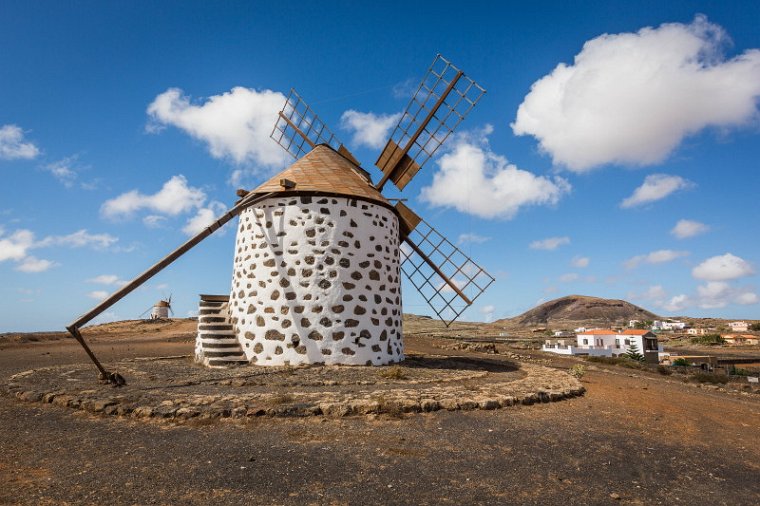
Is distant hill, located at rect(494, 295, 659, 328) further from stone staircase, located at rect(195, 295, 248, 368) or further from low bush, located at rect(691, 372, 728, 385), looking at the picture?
stone staircase, located at rect(195, 295, 248, 368)

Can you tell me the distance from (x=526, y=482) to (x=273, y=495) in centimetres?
227

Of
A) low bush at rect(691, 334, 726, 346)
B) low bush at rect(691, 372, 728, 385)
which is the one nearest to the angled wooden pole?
low bush at rect(691, 372, 728, 385)

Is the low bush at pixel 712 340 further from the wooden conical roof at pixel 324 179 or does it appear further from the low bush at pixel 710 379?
the wooden conical roof at pixel 324 179

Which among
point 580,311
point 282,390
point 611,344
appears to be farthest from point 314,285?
point 580,311

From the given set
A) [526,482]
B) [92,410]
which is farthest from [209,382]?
[526,482]

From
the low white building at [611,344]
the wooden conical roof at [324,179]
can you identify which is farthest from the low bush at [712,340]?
the wooden conical roof at [324,179]

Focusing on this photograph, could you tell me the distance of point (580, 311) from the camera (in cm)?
13250

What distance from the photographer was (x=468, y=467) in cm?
426

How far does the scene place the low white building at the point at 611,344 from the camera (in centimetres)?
4284

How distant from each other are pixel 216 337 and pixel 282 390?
15.3 feet

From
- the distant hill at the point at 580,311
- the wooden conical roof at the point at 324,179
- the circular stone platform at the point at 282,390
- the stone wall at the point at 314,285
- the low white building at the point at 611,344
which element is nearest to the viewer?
the circular stone platform at the point at 282,390

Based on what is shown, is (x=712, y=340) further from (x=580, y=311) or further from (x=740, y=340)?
(x=580, y=311)

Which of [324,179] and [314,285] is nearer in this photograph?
[314,285]

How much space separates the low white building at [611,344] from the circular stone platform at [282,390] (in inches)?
1363
